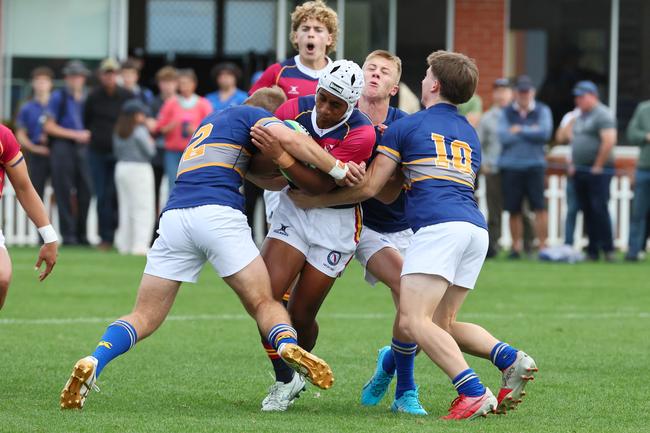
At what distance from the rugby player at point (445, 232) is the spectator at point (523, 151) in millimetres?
11161

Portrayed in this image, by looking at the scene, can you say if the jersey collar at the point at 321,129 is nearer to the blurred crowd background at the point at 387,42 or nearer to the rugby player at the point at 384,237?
the rugby player at the point at 384,237

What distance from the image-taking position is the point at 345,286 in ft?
47.4

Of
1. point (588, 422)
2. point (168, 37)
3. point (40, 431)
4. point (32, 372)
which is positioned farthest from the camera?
point (168, 37)

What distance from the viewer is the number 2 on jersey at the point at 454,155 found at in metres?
6.89

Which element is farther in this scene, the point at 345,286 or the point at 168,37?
the point at 168,37

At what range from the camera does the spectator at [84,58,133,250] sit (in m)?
18.9

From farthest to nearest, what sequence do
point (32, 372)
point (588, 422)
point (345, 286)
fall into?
point (345, 286)
point (32, 372)
point (588, 422)

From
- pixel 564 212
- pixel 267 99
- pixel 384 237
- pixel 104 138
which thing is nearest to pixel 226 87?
pixel 104 138

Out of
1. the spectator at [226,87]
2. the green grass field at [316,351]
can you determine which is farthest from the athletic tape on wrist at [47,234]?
the spectator at [226,87]

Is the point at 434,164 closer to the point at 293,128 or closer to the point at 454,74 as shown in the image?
the point at 454,74

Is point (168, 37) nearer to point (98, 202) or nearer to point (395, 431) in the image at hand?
point (98, 202)

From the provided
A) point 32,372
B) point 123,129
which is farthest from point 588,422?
point 123,129

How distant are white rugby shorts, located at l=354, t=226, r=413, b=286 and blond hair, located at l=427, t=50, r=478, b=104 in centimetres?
97

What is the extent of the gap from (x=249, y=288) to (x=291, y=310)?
544mm
